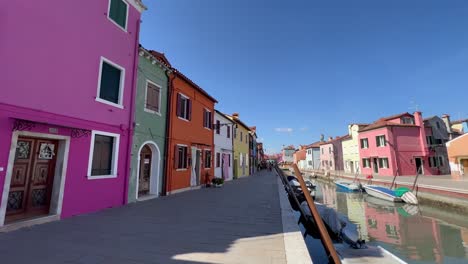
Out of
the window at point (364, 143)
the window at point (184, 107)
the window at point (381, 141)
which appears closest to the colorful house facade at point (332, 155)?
the window at point (364, 143)

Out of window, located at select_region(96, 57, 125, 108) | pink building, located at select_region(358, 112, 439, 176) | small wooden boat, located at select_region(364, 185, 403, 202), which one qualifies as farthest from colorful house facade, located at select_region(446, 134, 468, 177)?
window, located at select_region(96, 57, 125, 108)

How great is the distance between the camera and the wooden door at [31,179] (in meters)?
5.77

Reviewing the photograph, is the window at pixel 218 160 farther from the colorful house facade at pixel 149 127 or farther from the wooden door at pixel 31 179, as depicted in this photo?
the wooden door at pixel 31 179

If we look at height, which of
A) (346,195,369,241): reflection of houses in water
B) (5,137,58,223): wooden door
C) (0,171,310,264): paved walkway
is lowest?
(346,195,369,241): reflection of houses in water

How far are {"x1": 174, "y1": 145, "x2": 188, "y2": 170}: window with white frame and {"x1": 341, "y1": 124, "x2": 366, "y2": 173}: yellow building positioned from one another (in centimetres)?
3243

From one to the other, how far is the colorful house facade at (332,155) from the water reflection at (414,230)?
3212 cm

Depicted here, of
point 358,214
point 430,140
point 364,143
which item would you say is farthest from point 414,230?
point 430,140

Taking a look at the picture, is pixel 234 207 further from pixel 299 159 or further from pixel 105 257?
pixel 299 159

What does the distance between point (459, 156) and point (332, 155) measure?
88.4 ft

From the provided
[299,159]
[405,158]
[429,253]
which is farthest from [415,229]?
[299,159]

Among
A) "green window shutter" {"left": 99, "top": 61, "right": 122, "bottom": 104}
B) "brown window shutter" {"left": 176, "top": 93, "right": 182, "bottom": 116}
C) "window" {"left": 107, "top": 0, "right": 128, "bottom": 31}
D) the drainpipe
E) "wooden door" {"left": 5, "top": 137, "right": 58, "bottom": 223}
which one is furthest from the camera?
"brown window shutter" {"left": 176, "top": 93, "right": 182, "bottom": 116}

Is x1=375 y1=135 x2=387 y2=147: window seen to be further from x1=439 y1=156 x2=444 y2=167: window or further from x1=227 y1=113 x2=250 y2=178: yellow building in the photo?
x1=227 y1=113 x2=250 y2=178: yellow building

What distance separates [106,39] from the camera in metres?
8.23

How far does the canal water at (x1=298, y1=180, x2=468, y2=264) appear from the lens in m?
8.12
